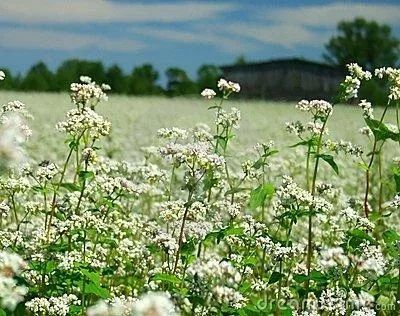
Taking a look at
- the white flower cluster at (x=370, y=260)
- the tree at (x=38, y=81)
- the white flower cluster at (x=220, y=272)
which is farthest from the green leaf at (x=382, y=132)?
the tree at (x=38, y=81)

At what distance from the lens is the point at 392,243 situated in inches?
189

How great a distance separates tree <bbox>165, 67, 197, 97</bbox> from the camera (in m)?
76.1

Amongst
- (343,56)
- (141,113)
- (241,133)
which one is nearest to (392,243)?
(241,133)

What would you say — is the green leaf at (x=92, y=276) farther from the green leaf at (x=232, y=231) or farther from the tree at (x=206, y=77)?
the tree at (x=206, y=77)

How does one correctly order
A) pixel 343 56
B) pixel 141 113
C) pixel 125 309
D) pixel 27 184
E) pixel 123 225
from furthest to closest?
1. pixel 343 56
2. pixel 141 113
3. pixel 123 225
4. pixel 27 184
5. pixel 125 309

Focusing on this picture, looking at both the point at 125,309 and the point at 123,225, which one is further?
the point at 123,225

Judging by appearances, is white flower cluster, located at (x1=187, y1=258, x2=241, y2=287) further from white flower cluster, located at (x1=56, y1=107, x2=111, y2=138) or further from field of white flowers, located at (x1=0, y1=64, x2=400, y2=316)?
white flower cluster, located at (x1=56, y1=107, x2=111, y2=138)

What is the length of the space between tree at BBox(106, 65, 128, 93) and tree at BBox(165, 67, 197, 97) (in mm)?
3673

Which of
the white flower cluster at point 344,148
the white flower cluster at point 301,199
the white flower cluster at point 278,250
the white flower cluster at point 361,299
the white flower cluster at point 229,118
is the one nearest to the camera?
the white flower cluster at point 361,299

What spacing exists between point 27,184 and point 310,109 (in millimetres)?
1699

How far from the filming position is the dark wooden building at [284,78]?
6006 cm

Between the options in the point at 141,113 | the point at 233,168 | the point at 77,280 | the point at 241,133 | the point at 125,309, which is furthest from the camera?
the point at 141,113

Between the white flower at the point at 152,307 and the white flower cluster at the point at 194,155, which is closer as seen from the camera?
the white flower at the point at 152,307

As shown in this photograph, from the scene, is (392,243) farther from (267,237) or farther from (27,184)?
(27,184)
